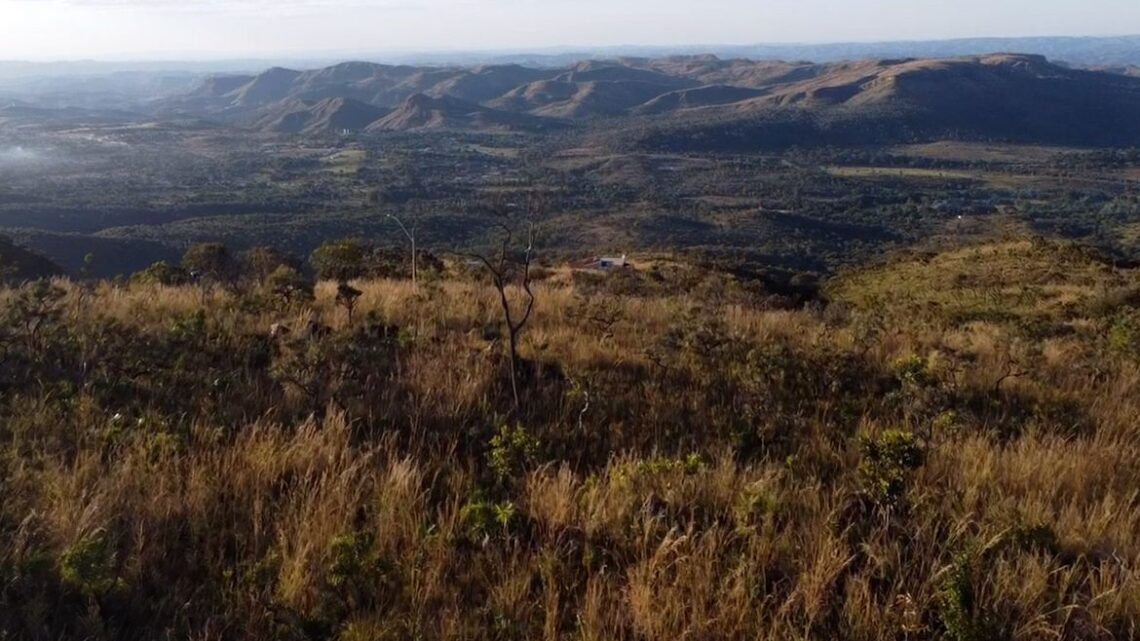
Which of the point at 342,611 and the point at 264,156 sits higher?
the point at 342,611

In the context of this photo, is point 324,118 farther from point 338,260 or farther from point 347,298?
point 347,298

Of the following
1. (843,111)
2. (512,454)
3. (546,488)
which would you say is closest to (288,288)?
(512,454)

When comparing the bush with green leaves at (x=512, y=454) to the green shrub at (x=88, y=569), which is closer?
the green shrub at (x=88, y=569)

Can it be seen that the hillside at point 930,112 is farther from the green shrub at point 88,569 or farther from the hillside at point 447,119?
the green shrub at point 88,569

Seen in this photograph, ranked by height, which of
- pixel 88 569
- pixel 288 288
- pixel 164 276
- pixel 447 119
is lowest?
pixel 447 119

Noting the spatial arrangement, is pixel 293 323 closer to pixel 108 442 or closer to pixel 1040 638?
pixel 108 442

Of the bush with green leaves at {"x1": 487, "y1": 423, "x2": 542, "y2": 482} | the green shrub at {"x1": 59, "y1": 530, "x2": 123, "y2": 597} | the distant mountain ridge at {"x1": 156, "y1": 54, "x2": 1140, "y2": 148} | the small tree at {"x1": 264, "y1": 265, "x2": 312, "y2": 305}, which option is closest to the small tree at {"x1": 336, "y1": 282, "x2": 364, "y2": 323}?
the small tree at {"x1": 264, "y1": 265, "x2": 312, "y2": 305}

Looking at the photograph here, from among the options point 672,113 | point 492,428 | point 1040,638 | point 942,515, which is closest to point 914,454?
point 942,515

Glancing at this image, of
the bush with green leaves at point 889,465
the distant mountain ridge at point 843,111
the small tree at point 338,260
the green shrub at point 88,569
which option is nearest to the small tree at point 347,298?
the small tree at point 338,260
